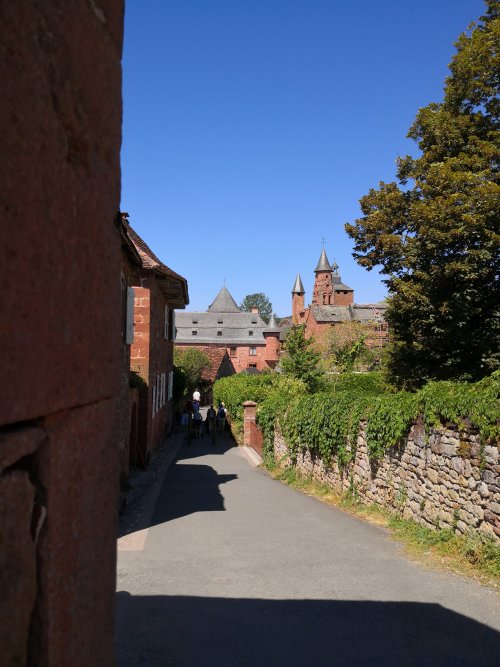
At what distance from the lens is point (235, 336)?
6512 cm

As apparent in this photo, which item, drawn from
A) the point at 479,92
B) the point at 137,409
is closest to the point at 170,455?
the point at 137,409

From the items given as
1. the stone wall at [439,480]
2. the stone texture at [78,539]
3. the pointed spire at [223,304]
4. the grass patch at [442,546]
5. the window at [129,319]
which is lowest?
the grass patch at [442,546]

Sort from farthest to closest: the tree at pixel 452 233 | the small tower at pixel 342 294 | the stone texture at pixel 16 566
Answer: the small tower at pixel 342 294 < the tree at pixel 452 233 < the stone texture at pixel 16 566

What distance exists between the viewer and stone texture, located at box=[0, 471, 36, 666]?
95 cm

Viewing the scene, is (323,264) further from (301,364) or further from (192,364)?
(301,364)

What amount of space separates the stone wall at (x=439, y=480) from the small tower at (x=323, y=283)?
7016cm

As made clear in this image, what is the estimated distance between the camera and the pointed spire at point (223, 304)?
69562 mm

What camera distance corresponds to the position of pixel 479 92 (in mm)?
15344

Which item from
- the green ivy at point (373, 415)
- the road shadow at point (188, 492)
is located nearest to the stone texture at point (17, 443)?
the green ivy at point (373, 415)

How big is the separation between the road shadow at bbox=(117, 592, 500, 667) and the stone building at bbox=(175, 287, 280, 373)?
57.2m

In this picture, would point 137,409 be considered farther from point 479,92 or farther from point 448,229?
point 479,92

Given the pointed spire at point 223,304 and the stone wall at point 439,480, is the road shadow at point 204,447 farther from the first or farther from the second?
the pointed spire at point 223,304

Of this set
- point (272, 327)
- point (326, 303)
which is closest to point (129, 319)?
point (272, 327)

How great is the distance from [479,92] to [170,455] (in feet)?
47.7
